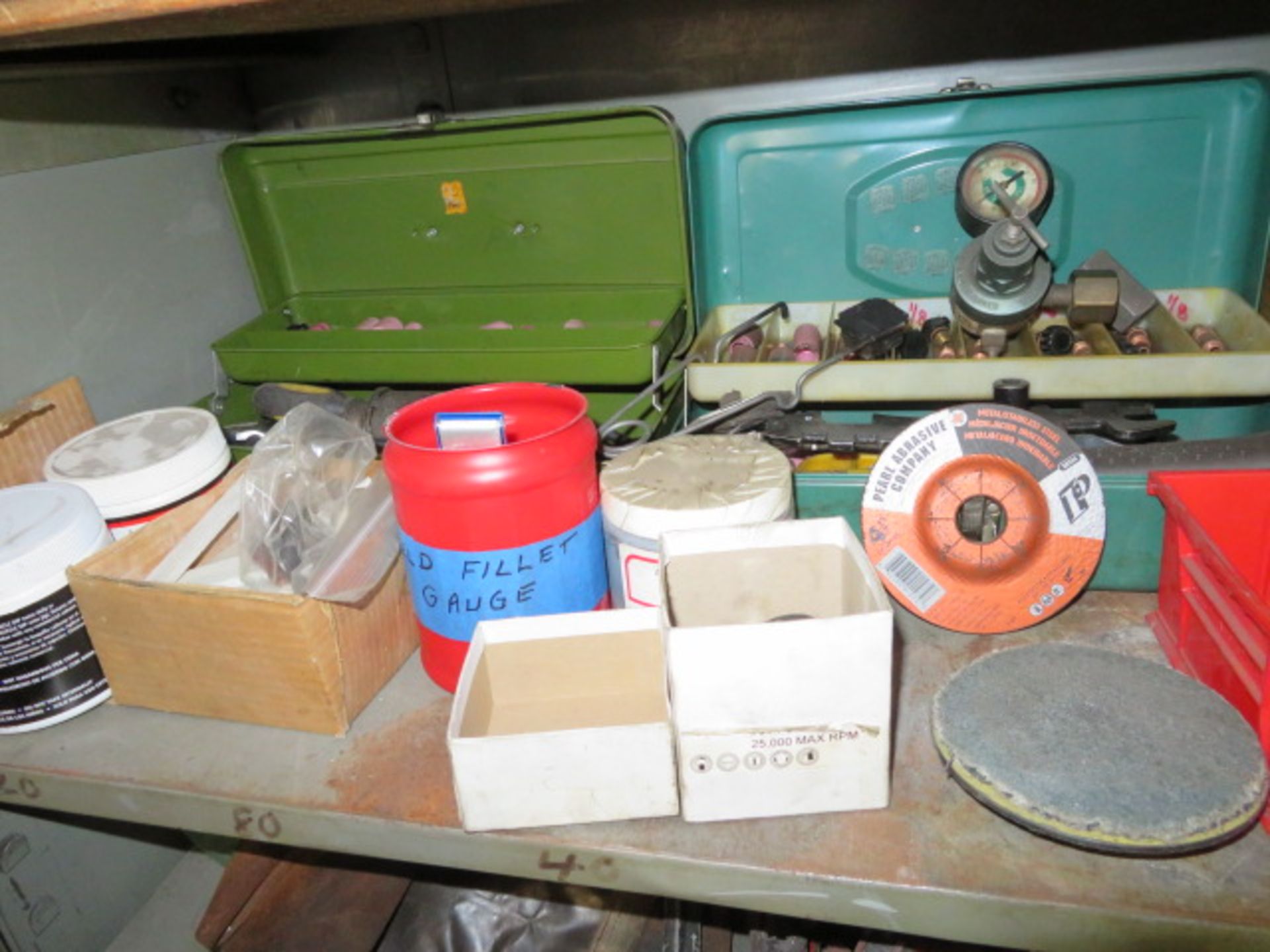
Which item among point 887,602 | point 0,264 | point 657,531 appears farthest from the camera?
point 0,264

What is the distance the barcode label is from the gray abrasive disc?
0.29 feet

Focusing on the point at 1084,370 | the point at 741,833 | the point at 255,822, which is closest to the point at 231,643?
the point at 255,822

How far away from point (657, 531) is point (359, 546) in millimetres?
242

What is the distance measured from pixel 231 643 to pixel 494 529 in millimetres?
216

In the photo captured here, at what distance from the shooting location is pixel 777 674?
52 cm

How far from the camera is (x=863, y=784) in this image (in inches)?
22.1

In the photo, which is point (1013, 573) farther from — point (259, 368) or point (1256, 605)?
point (259, 368)

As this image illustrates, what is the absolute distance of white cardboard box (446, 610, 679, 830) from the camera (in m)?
0.54

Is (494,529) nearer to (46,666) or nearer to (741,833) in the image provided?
(741,833)

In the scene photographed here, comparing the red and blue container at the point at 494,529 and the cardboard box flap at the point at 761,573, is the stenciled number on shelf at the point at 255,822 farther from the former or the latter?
the cardboard box flap at the point at 761,573

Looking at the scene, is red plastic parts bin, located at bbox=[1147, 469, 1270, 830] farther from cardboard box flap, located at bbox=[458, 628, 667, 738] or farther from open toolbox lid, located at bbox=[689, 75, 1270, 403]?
cardboard box flap, located at bbox=[458, 628, 667, 738]

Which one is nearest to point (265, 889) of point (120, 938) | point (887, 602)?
point (120, 938)

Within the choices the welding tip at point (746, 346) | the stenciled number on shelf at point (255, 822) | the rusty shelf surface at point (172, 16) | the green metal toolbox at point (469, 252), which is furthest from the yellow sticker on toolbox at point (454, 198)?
the stenciled number on shelf at point (255, 822)

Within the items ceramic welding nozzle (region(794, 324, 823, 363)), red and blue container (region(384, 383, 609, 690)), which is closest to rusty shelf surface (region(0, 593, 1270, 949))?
red and blue container (region(384, 383, 609, 690))
